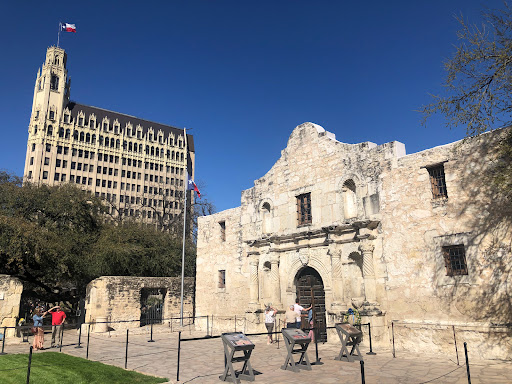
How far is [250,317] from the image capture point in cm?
1752

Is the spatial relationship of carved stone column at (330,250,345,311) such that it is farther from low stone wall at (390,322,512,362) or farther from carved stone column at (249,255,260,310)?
carved stone column at (249,255,260,310)

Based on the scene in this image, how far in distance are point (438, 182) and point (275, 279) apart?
771 centimetres

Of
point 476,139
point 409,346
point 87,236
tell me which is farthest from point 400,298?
point 87,236

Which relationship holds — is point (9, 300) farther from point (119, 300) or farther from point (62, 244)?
point (119, 300)

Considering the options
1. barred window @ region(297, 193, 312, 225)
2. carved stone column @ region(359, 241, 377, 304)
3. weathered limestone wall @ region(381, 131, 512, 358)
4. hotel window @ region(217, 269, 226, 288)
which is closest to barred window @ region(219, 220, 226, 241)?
hotel window @ region(217, 269, 226, 288)

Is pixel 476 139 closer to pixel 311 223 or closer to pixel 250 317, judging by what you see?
pixel 311 223

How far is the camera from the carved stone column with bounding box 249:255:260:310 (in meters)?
17.7

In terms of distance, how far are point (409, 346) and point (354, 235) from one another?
3.97 meters

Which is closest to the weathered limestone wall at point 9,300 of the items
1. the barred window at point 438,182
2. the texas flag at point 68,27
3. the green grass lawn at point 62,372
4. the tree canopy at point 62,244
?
the tree canopy at point 62,244

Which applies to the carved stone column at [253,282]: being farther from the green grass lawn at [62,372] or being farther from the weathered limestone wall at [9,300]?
the weathered limestone wall at [9,300]

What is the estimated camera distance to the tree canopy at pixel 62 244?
19031 mm

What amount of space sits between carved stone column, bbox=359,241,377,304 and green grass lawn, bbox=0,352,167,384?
7.44 meters

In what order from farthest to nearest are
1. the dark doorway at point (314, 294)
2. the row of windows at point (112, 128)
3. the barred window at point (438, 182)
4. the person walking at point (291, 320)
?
the row of windows at point (112, 128)
the dark doorway at point (314, 294)
the person walking at point (291, 320)
the barred window at point (438, 182)

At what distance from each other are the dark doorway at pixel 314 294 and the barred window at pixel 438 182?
18.1 feet
